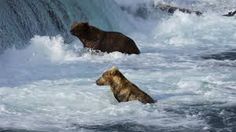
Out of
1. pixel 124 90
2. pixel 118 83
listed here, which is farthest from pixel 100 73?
pixel 124 90

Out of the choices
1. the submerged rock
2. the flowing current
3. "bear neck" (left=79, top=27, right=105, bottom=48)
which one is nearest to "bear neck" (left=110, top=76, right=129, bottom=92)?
the flowing current

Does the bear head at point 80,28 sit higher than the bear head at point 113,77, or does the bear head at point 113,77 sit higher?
the bear head at point 80,28

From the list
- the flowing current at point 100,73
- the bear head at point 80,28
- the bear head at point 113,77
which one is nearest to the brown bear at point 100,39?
the bear head at point 80,28

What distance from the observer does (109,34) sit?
16.9m

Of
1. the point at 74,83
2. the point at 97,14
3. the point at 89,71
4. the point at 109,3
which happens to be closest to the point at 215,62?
the point at 89,71

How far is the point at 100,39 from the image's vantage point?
665 inches

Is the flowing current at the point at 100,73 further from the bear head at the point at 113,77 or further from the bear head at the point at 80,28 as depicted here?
the bear head at the point at 80,28

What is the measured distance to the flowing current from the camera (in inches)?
379

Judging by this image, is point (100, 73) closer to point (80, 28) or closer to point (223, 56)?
point (80, 28)

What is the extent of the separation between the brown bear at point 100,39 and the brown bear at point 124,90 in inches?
227

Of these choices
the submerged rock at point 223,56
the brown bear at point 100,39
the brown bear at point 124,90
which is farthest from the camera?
the submerged rock at point 223,56

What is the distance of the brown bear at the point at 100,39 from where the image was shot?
1688 centimetres

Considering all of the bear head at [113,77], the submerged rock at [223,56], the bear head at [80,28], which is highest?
the bear head at [80,28]

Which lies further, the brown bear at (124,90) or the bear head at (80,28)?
the bear head at (80,28)
